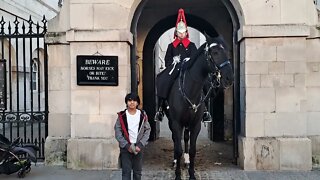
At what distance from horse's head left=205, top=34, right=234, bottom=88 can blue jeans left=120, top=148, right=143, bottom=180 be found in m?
Answer: 1.68

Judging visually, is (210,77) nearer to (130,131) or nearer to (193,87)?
(193,87)

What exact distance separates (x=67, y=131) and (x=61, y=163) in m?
0.68

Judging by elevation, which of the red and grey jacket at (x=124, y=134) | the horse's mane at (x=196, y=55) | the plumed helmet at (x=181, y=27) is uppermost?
the plumed helmet at (x=181, y=27)

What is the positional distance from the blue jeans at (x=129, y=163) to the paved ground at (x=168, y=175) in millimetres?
1559

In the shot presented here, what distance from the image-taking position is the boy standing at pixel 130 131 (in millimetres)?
5203

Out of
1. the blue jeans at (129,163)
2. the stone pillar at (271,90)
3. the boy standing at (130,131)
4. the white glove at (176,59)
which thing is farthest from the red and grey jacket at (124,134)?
the stone pillar at (271,90)

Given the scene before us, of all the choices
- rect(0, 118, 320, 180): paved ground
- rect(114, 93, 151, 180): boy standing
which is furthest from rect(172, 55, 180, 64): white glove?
rect(114, 93, 151, 180): boy standing

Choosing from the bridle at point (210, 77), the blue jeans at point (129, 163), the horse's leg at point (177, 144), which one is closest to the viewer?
the blue jeans at point (129, 163)

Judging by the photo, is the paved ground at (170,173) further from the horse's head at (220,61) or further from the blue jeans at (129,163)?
the horse's head at (220,61)

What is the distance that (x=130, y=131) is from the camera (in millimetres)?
5262

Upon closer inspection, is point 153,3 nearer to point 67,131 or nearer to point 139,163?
point 67,131

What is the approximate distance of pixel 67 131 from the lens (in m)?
8.03

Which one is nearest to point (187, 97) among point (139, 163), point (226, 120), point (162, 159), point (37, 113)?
point (139, 163)

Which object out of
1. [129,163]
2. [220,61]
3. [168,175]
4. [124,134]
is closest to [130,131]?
[124,134]
